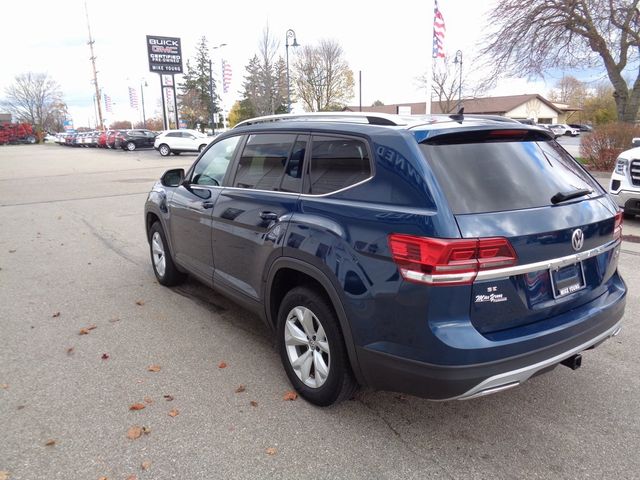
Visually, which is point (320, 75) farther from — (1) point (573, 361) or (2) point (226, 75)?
(1) point (573, 361)

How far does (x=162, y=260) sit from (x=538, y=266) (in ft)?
13.9

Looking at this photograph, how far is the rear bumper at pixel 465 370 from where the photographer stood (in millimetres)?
2336

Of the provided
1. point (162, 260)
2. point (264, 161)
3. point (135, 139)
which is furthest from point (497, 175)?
point (135, 139)

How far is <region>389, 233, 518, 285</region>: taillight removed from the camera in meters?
2.28

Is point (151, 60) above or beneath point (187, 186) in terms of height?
above

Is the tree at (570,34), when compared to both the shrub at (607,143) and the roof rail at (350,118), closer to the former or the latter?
the shrub at (607,143)

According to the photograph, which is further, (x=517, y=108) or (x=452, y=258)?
(x=517, y=108)

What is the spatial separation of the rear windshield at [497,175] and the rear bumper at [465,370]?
29.6 inches

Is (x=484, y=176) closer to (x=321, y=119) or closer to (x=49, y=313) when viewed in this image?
(x=321, y=119)

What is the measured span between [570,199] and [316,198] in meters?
1.47

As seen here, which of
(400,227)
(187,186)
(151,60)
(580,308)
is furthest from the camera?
(151,60)

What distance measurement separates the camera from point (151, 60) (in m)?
40.8

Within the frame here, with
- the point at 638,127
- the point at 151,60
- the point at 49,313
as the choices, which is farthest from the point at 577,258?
the point at 151,60

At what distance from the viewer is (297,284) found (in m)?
3.27
